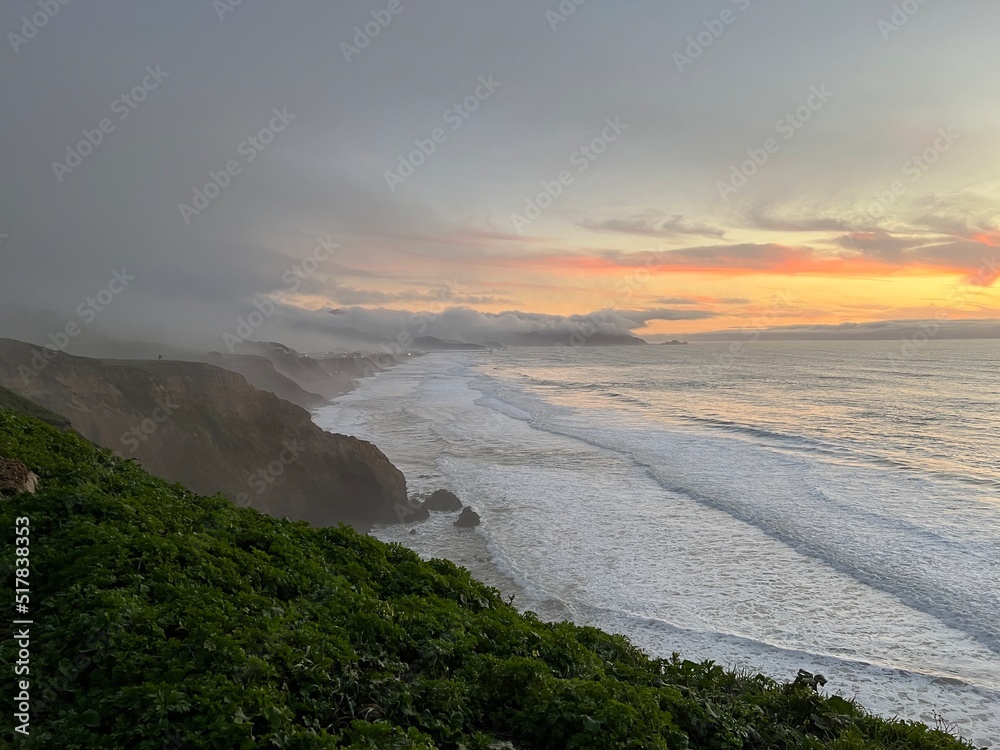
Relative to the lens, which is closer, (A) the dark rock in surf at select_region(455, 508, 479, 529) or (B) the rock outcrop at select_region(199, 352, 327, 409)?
(A) the dark rock in surf at select_region(455, 508, 479, 529)

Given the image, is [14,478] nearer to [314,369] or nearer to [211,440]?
[211,440]

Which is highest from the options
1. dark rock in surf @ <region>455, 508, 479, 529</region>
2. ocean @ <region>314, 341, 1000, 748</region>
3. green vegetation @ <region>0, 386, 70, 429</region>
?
green vegetation @ <region>0, 386, 70, 429</region>

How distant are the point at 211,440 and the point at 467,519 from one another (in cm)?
1320

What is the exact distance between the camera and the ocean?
1477cm

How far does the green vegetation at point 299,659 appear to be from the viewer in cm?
550

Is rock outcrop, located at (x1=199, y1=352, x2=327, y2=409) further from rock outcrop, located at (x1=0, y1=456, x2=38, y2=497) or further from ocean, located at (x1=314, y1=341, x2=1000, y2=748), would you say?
rock outcrop, located at (x1=0, y1=456, x2=38, y2=497)

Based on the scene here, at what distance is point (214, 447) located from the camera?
28000 mm

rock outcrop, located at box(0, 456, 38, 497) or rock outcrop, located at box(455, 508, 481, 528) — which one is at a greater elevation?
rock outcrop, located at box(0, 456, 38, 497)

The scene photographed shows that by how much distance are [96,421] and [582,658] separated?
85.7 ft

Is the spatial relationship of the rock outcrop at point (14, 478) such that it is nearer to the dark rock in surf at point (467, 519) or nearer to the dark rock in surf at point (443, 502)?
the dark rock in surf at point (467, 519)

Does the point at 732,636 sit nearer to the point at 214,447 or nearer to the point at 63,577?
the point at 63,577

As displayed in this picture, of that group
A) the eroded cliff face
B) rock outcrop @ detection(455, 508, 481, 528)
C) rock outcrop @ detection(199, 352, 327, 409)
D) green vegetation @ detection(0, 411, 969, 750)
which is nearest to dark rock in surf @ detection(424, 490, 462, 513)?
the eroded cliff face

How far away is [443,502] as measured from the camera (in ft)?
90.2

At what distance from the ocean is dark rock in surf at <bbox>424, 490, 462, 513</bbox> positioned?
2.58 feet
